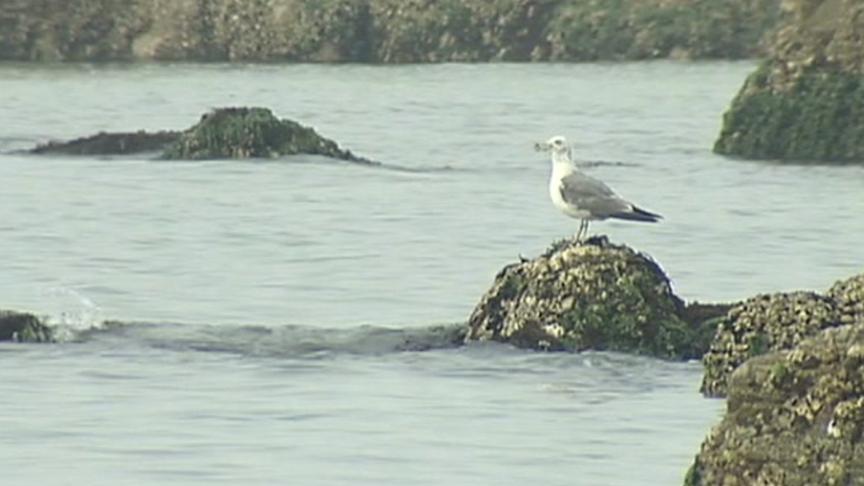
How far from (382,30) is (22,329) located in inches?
2220

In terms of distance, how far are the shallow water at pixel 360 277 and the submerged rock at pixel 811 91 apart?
74 centimetres

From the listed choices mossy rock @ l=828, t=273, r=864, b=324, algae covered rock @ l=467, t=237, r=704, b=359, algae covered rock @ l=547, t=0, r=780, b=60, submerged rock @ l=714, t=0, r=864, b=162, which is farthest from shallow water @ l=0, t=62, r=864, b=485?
algae covered rock @ l=547, t=0, r=780, b=60

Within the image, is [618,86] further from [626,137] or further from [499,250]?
[499,250]

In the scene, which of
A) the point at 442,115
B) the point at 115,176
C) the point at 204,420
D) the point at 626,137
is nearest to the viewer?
the point at 204,420

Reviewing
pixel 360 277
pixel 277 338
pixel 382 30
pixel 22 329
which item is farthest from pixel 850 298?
pixel 382 30

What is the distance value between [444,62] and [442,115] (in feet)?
60.9

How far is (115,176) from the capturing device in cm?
4612

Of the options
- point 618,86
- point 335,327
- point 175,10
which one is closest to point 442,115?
point 618,86

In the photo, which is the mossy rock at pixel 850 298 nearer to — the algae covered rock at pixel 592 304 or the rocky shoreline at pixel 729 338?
the rocky shoreline at pixel 729 338

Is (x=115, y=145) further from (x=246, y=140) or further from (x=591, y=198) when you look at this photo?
(x=591, y=198)

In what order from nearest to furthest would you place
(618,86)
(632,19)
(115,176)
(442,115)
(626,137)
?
1. (115,176)
2. (626,137)
3. (442,115)
4. (618,86)
5. (632,19)

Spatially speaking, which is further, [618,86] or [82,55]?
[82,55]

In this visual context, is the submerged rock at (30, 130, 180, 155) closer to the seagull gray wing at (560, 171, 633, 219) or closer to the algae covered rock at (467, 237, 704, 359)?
the seagull gray wing at (560, 171, 633, 219)

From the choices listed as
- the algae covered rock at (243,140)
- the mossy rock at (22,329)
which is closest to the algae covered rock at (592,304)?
the mossy rock at (22,329)
